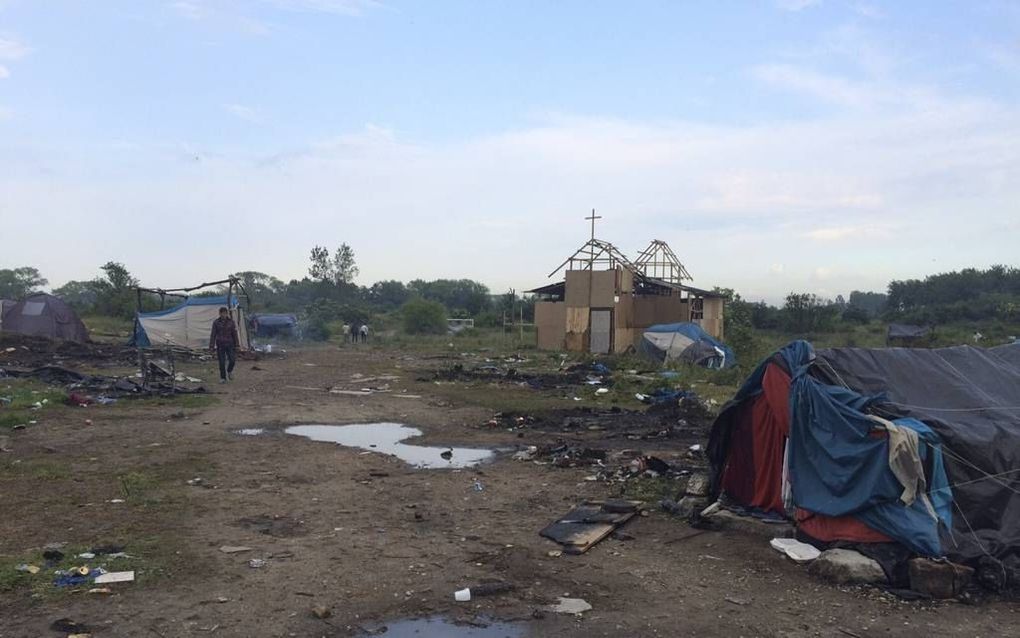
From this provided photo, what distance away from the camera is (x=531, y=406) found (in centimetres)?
1472

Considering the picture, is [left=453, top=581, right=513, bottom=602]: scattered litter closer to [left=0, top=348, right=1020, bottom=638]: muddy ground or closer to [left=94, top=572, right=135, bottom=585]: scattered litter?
[left=0, top=348, right=1020, bottom=638]: muddy ground

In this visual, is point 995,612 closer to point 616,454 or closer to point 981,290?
point 616,454

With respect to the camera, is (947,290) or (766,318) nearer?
(766,318)

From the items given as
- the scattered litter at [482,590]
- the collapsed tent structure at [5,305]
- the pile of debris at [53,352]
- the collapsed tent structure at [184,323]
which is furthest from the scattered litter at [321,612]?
the collapsed tent structure at [5,305]

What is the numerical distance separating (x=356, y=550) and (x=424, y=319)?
36690 millimetres

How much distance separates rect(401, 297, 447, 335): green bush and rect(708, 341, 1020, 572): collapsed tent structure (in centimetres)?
3574

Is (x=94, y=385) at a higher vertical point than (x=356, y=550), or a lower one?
higher

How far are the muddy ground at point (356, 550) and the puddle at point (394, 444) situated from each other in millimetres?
352

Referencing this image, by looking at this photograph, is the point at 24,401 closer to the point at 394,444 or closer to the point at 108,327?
the point at 394,444

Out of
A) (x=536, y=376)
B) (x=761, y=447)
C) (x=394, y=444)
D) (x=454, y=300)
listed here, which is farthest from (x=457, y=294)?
(x=761, y=447)

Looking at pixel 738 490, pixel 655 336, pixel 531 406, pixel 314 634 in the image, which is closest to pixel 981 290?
pixel 655 336

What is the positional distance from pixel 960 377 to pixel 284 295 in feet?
249

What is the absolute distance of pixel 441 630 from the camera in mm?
4531

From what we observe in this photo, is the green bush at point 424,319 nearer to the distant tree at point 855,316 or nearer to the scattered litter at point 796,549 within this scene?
the distant tree at point 855,316
